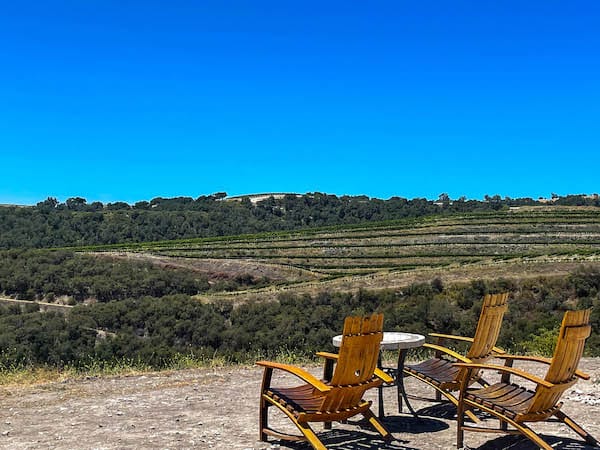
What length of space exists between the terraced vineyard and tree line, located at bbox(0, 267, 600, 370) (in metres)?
4.89

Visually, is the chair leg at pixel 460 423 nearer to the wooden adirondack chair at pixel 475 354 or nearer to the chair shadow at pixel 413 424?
the wooden adirondack chair at pixel 475 354

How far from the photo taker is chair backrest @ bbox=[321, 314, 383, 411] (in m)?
4.41

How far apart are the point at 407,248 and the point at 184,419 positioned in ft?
160

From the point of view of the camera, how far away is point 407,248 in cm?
5372

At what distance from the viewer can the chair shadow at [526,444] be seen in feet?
15.8

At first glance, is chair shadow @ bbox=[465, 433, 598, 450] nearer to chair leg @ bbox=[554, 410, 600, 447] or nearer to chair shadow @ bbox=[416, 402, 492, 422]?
chair leg @ bbox=[554, 410, 600, 447]

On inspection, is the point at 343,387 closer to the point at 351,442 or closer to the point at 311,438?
the point at 311,438

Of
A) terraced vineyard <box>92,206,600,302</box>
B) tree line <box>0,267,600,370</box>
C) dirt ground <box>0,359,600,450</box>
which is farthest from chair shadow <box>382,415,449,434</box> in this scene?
terraced vineyard <box>92,206,600,302</box>

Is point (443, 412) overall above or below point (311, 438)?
below

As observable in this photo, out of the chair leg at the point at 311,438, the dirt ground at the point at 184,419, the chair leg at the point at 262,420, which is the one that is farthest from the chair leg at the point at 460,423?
the chair leg at the point at 262,420

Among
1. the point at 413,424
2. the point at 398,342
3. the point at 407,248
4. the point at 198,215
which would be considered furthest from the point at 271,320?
the point at 198,215

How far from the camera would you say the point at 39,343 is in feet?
70.3

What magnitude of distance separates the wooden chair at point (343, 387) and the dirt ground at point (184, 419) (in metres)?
0.45

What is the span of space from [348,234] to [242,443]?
2430 inches
